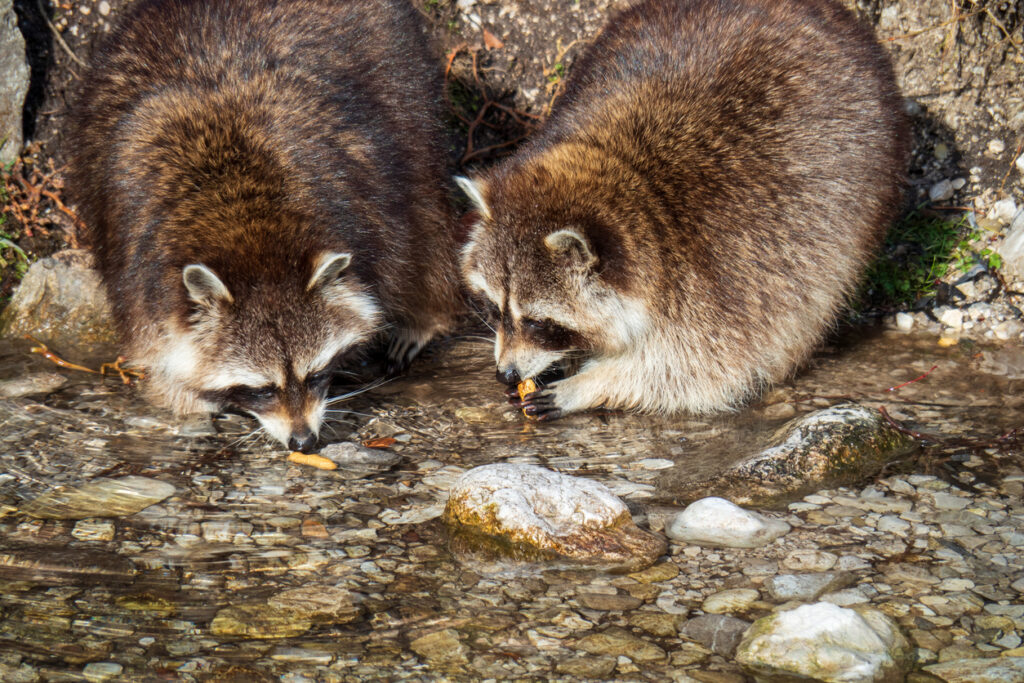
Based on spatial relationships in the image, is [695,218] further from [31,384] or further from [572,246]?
[31,384]

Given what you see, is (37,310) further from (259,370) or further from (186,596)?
(186,596)

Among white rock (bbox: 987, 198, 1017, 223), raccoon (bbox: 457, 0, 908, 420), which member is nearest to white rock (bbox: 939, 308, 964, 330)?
white rock (bbox: 987, 198, 1017, 223)

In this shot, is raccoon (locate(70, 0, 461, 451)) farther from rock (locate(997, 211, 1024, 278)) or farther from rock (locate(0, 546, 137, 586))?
rock (locate(997, 211, 1024, 278))

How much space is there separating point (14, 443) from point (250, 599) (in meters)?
1.25

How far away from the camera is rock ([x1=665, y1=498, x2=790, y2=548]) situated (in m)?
2.75

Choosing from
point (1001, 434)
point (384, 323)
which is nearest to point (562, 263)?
point (384, 323)

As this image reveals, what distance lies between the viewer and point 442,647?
7.75ft

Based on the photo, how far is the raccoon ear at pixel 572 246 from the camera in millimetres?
3386

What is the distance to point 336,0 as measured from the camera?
3.99 meters

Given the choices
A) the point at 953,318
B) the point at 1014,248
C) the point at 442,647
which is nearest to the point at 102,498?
the point at 442,647

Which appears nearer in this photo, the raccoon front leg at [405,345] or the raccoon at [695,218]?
the raccoon at [695,218]

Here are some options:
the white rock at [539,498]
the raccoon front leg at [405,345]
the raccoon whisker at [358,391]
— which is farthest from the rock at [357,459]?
the raccoon front leg at [405,345]

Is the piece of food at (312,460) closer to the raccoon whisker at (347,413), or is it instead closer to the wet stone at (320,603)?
the raccoon whisker at (347,413)

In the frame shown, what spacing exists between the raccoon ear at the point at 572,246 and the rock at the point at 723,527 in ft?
3.22
